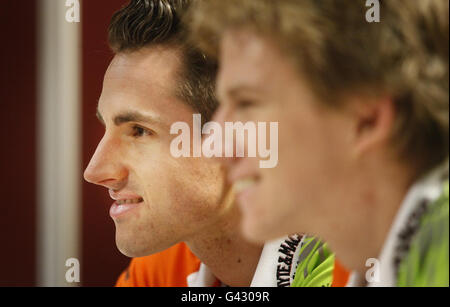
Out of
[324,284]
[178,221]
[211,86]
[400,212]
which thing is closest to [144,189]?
[178,221]

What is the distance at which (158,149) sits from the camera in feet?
2.94

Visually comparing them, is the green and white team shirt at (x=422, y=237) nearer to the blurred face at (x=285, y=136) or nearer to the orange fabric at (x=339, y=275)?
the blurred face at (x=285, y=136)

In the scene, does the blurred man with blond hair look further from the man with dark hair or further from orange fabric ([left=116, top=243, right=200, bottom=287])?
orange fabric ([left=116, top=243, right=200, bottom=287])

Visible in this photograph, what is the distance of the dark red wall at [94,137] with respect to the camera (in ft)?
3.27

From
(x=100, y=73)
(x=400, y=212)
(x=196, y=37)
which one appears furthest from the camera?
(x=100, y=73)

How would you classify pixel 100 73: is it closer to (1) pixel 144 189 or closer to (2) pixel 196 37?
(1) pixel 144 189

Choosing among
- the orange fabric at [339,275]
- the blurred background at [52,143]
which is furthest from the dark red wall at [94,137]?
the orange fabric at [339,275]

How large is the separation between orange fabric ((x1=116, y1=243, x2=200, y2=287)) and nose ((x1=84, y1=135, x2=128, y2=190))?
1.16ft

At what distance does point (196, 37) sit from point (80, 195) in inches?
18.1

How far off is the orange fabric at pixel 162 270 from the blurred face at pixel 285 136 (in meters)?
0.59

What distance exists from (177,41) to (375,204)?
44 cm

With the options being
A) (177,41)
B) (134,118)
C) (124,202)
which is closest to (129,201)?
(124,202)

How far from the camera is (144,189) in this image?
0.89 meters

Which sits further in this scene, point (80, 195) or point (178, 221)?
point (80, 195)
